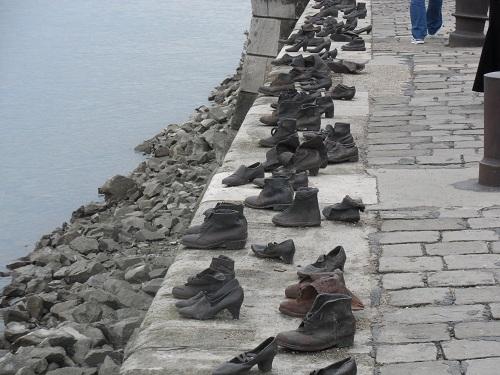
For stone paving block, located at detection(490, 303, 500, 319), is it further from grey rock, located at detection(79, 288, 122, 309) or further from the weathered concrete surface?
grey rock, located at detection(79, 288, 122, 309)

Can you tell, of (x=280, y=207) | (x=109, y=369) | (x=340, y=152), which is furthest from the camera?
(x=340, y=152)

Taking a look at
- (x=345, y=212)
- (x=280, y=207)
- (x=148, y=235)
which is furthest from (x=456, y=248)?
(x=148, y=235)

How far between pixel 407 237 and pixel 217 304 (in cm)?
149

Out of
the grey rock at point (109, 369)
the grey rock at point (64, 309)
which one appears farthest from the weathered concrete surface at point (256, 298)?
the grey rock at point (64, 309)

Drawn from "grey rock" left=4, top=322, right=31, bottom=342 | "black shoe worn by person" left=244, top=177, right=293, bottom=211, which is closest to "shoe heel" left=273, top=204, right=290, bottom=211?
"black shoe worn by person" left=244, top=177, right=293, bottom=211

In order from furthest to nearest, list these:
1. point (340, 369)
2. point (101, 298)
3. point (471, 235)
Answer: point (101, 298), point (471, 235), point (340, 369)

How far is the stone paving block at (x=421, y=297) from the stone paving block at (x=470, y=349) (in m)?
0.47

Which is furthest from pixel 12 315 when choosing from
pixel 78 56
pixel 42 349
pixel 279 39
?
pixel 78 56

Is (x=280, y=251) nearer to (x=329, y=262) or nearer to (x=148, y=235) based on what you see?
(x=329, y=262)

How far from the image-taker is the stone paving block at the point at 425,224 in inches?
235

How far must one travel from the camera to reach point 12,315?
347 inches

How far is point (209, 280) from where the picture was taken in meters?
4.88

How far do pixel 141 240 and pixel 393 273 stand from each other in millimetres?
5653

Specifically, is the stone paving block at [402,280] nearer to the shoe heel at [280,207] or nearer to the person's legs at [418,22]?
the shoe heel at [280,207]
